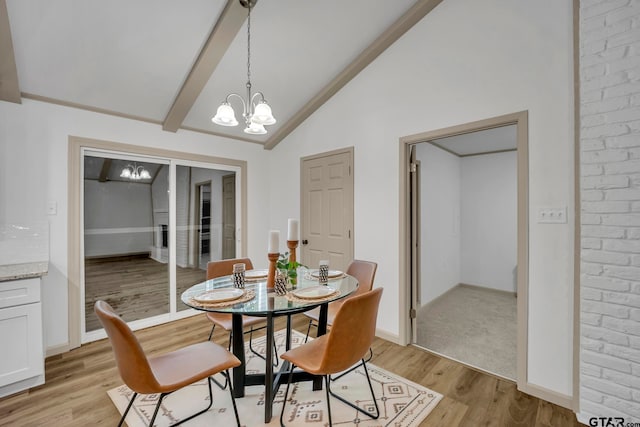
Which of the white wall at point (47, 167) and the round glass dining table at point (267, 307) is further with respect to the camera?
the white wall at point (47, 167)

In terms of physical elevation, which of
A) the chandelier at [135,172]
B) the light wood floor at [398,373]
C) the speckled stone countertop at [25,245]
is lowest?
the light wood floor at [398,373]

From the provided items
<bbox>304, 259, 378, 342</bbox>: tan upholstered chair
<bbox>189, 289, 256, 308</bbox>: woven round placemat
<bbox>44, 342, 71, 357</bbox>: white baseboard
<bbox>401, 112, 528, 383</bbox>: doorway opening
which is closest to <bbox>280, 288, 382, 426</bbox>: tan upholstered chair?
<bbox>189, 289, 256, 308</bbox>: woven round placemat

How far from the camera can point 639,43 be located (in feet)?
5.50

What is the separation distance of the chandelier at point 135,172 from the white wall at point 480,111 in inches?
84.4

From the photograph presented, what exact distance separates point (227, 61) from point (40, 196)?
6.99ft

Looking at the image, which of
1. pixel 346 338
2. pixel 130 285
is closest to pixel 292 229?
pixel 346 338

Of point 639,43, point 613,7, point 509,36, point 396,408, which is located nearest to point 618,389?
point 396,408

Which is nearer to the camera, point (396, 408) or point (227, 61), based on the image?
point (396, 408)

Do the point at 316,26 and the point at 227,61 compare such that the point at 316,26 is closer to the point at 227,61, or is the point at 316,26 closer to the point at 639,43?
the point at 227,61

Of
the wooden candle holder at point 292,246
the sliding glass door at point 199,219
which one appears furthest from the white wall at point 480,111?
the sliding glass door at point 199,219

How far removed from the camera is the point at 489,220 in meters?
4.75

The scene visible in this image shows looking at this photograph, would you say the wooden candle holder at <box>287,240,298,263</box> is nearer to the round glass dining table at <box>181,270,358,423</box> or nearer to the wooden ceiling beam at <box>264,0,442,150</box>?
the round glass dining table at <box>181,270,358,423</box>

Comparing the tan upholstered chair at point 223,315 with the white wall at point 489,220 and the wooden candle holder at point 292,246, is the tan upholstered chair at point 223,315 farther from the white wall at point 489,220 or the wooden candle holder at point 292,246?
the white wall at point 489,220

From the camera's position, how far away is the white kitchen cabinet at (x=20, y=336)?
2.03 m
